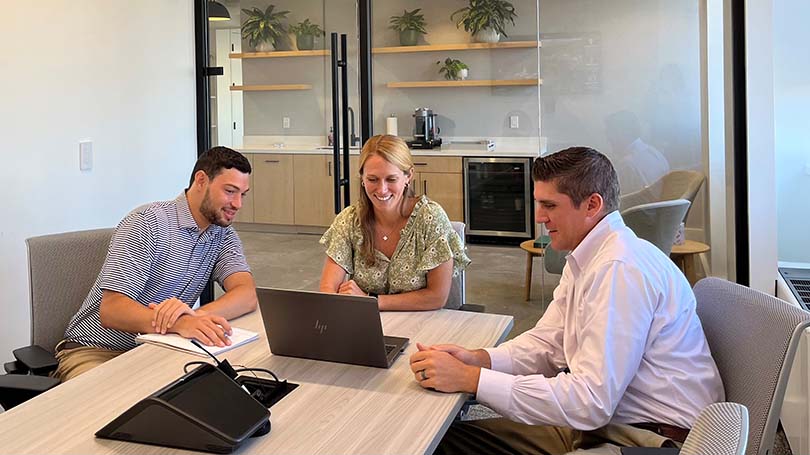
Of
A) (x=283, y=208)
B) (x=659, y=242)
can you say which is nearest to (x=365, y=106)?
(x=283, y=208)

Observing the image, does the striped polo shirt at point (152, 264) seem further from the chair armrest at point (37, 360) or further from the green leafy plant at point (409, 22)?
the green leafy plant at point (409, 22)

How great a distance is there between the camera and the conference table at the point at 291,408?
1.31 metres

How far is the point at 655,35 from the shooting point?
3.45 metres

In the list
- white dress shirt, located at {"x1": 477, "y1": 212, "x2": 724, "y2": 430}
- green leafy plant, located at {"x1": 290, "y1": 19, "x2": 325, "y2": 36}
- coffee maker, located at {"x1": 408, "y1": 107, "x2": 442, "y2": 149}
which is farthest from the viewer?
coffee maker, located at {"x1": 408, "y1": 107, "x2": 442, "y2": 149}

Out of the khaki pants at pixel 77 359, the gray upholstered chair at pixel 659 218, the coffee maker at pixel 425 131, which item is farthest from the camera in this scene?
the coffee maker at pixel 425 131

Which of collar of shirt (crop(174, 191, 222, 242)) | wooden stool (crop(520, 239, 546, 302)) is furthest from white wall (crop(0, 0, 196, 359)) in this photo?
wooden stool (crop(520, 239, 546, 302))

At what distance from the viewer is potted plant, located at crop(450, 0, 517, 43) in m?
4.11

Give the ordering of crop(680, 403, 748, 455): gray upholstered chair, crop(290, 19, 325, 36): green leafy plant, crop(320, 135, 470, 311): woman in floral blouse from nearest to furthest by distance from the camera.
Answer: crop(680, 403, 748, 455): gray upholstered chair < crop(320, 135, 470, 311): woman in floral blouse < crop(290, 19, 325, 36): green leafy plant

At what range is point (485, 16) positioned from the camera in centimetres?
425

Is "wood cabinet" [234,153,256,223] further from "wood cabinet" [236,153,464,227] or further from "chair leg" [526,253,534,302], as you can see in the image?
"chair leg" [526,253,534,302]

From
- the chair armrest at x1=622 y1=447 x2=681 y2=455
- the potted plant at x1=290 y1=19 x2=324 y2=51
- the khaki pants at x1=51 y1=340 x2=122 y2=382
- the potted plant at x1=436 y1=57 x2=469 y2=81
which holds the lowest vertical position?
the chair armrest at x1=622 y1=447 x2=681 y2=455

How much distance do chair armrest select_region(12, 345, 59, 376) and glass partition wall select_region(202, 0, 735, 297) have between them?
6.85ft

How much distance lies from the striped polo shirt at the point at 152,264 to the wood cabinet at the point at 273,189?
186 centimetres

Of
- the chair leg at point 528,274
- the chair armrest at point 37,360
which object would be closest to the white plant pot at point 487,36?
the chair leg at point 528,274
